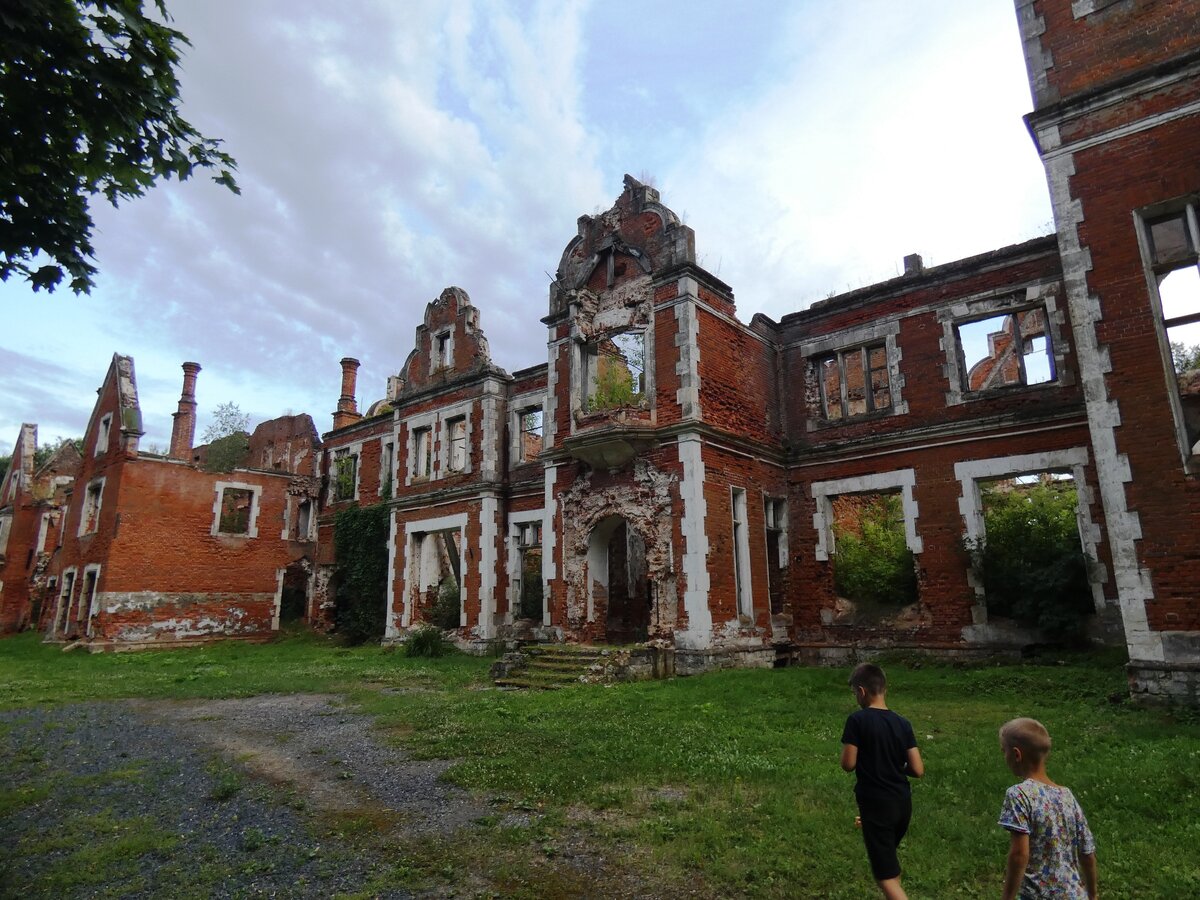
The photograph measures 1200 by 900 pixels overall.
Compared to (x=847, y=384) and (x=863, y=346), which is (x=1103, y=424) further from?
(x=847, y=384)

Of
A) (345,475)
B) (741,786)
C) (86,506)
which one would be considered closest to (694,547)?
(741,786)

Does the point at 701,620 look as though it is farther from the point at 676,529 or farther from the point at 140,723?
the point at 140,723

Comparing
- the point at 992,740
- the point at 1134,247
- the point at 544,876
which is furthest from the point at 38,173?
the point at 1134,247

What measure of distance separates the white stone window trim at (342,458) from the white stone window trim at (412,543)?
18.4 ft

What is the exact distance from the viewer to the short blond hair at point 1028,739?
10.7ft

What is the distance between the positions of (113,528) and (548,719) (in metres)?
21.5

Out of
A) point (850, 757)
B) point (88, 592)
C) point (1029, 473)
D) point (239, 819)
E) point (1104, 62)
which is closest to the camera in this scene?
point (850, 757)

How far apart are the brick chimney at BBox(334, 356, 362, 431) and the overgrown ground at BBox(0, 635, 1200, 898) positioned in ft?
64.6

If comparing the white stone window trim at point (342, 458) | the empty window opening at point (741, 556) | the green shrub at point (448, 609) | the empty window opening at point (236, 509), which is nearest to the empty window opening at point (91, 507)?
the empty window opening at point (236, 509)

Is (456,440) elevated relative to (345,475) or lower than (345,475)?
elevated

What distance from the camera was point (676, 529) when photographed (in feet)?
48.8

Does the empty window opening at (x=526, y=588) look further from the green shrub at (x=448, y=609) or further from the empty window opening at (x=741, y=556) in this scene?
the empty window opening at (x=741, y=556)

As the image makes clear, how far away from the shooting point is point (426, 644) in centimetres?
1988

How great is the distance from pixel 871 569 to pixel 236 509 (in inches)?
950
